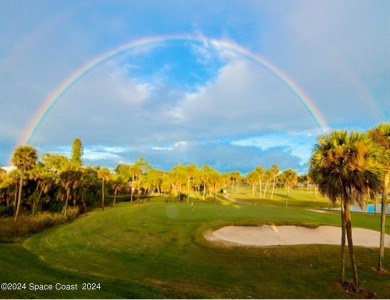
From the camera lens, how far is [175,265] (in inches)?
766

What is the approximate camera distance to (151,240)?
86.2ft

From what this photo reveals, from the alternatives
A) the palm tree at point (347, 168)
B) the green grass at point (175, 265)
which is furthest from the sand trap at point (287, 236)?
the palm tree at point (347, 168)

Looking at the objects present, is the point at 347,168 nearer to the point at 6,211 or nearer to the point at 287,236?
the point at 287,236

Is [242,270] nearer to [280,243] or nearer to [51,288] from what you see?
[280,243]

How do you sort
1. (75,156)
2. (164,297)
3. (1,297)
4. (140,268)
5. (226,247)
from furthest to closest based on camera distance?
(75,156)
(226,247)
(140,268)
(164,297)
(1,297)

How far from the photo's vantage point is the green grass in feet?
46.8

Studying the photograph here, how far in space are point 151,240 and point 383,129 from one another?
22.0 meters

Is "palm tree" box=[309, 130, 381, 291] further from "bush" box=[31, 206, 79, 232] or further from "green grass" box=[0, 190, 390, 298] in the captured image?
"bush" box=[31, 206, 79, 232]

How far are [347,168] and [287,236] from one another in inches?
572

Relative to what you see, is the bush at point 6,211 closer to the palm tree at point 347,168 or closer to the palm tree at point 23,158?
the palm tree at point 23,158

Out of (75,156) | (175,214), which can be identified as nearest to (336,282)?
(175,214)

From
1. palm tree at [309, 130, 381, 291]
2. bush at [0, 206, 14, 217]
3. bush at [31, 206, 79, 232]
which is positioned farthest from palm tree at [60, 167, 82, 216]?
palm tree at [309, 130, 381, 291]

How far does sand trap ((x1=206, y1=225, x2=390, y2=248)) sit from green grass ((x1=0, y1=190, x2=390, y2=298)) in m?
Result: 1.58

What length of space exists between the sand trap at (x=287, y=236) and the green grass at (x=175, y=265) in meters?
1.58
